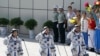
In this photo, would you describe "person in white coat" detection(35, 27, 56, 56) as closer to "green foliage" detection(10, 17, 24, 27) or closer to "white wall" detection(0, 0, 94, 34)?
"white wall" detection(0, 0, 94, 34)

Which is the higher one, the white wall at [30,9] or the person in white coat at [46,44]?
the white wall at [30,9]

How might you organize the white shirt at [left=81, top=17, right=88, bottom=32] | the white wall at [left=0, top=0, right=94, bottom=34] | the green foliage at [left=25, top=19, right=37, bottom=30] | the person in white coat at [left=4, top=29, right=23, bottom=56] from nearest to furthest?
1. the person in white coat at [left=4, top=29, right=23, bottom=56]
2. the white shirt at [left=81, top=17, right=88, bottom=32]
3. the green foliage at [left=25, top=19, right=37, bottom=30]
4. the white wall at [left=0, top=0, right=94, bottom=34]

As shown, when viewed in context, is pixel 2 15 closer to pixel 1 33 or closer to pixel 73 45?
pixel 1 33

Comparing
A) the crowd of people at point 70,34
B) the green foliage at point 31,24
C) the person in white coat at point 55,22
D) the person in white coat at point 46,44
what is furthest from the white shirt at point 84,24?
the green foliage at point 31,24

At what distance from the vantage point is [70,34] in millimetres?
13734

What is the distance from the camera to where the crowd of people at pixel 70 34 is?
1306 cm

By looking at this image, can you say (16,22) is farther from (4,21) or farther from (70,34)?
(70,34)

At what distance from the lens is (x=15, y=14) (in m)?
23.1

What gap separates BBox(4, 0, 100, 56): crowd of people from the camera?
13062mm

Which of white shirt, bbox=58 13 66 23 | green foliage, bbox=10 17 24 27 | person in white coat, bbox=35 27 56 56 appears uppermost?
white shirt, bbox=58 13 66 23

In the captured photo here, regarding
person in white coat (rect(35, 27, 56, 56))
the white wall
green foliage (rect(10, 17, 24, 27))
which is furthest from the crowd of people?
green foliage (rect(10, 17, 24, 27))

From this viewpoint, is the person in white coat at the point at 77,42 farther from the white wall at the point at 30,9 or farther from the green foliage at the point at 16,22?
the green foliage at the point at 16,22

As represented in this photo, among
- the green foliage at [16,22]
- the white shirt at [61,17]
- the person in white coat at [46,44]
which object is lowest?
the person in white coat at [46,44]

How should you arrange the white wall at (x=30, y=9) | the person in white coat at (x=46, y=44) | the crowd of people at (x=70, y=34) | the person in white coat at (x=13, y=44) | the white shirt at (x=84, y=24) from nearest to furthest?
the person in white coat at (x=13, y=44) < the crowd of people at (x=70, y=34) < the person in white coat at (x=46, y=44) < the white shirt at (x=84, y=24) < the white wall at (x=30, y=9)
